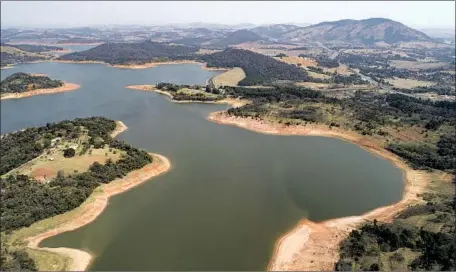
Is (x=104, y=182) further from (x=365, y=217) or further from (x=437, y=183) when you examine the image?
(x=437, y=183)

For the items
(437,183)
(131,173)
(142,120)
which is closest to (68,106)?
(142,120)

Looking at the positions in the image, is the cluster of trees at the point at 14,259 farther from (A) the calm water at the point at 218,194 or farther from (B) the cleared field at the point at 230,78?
(B) the cleared field at the point at 230,78

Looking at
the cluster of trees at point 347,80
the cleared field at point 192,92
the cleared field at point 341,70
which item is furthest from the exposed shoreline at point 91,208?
the cleared field at point 341,70

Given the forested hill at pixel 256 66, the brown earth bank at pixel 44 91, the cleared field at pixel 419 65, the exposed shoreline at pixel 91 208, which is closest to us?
the exposed shoreline at pixel 91 208

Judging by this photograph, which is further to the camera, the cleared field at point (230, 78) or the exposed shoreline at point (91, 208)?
the cleared field at point (230, 78)

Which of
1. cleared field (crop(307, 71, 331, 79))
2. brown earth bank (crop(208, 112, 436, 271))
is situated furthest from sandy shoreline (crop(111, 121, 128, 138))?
cleared field (crop(307, 71, 331, 79))

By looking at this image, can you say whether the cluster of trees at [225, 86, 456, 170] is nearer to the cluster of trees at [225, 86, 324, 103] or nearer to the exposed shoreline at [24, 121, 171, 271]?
the cluster of trees at [225, 86, 324, 103]

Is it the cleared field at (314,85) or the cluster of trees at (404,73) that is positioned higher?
the cluster of trees at (404,73)
